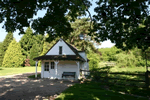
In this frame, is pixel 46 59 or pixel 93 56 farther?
pixel 93 56

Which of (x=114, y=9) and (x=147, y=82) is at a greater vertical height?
(x=114, y=9)

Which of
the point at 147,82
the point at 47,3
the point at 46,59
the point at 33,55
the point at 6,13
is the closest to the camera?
the point at 6,13

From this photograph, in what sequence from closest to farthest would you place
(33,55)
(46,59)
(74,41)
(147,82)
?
(147,82) < (46,59) < (74,41) < (33,55)

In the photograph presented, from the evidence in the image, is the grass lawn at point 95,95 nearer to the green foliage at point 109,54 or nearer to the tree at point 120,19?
the tree at point 120,19

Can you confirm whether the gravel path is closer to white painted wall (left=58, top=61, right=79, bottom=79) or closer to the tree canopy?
the tree canopy

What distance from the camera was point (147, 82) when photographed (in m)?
7.83

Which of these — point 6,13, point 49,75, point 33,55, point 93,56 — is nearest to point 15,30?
point 6,13

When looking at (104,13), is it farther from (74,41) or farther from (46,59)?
(74,41)

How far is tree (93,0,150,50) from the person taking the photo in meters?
7.84

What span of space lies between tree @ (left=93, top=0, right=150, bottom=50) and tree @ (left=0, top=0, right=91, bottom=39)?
4.87 feet

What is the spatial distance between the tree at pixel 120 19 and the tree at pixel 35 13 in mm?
1483

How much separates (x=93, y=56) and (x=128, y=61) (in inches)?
410

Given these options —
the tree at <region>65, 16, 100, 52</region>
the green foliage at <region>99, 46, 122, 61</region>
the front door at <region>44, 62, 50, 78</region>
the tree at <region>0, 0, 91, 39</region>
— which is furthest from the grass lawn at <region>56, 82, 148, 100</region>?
the green foliage at <region>99, 46, 122, 61</region>

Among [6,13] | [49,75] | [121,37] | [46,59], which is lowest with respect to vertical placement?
[49,75]
